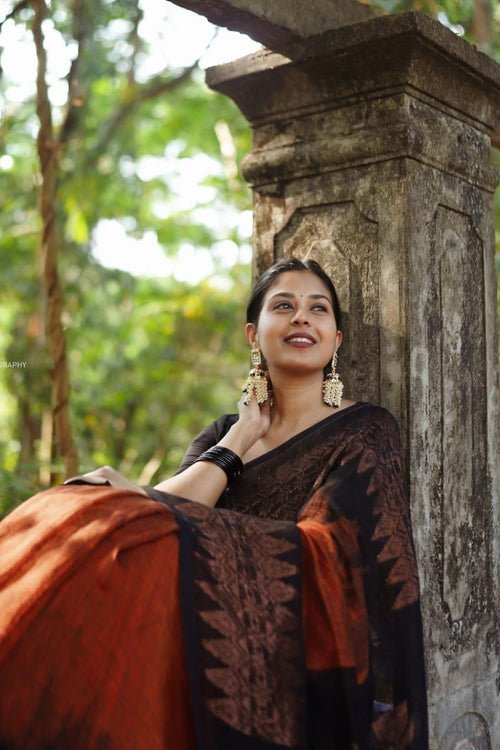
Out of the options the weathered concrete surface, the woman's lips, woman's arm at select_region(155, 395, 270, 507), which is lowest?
woman's arm at select_region(155, 395, 270, 507)

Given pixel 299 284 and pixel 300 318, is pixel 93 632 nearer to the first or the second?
pixel 300 318

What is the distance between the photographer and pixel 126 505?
208 centimetres

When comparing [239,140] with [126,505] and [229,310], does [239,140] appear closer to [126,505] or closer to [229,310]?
[229,310]

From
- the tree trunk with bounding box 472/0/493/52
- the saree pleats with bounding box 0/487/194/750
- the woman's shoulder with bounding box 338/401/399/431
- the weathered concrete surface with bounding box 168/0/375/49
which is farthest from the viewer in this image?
the tree trunk with bounding box 472/0/493/52

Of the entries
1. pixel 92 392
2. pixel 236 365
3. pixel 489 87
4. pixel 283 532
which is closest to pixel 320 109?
pixel 489 87

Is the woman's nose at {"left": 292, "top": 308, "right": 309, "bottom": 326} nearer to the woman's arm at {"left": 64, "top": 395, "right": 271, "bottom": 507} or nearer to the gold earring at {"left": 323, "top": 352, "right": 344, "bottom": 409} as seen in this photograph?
the gold earring at {"left": 323, "top": 352, "right": 344, "bottom": 409}

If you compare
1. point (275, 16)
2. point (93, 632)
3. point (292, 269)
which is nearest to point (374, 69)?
point (275, 16)

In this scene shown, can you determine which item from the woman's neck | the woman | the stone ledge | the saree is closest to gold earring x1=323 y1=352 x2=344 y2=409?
the woman's neck

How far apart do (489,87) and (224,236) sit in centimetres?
767

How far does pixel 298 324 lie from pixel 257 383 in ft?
0.94

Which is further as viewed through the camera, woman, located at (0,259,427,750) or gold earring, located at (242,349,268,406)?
gold earring, located at (242,349,268,406)

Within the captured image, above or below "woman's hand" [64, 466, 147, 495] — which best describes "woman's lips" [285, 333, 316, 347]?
above

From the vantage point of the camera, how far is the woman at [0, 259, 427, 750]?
188 cm

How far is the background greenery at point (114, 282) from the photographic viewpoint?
22.8ft
